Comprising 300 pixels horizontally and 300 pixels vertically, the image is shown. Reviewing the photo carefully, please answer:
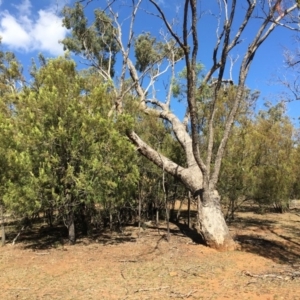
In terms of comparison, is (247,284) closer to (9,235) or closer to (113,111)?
(113,111)

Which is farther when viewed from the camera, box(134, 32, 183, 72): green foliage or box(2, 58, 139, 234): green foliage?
box(134, 32, 183, 72): green foliage

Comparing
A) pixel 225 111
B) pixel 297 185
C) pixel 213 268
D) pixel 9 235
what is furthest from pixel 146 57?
pixel 213 268

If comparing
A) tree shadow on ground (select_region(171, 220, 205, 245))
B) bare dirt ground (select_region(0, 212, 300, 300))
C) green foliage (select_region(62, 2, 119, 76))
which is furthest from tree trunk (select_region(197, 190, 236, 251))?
green foliage (select_region(62, 2, 119, 76))

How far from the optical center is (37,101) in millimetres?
9125

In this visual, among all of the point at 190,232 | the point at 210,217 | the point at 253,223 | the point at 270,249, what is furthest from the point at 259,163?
the point at 210,217

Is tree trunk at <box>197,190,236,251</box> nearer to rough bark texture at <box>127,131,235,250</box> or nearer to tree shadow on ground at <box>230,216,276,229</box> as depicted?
rough bark texture at <box>127,131,235,250</box>

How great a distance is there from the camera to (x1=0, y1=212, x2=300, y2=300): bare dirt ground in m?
6.29

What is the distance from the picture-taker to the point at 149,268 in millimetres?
7855

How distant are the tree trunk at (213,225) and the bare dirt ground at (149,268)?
0.91 feet

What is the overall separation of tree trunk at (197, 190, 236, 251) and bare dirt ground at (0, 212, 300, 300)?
0.91 feet

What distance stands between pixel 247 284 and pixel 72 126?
5.55 m

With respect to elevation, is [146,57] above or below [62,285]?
above

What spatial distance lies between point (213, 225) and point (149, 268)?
7.82ft

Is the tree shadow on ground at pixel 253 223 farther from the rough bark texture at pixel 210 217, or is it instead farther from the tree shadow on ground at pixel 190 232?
the rough bark texture at pixel 210 217
